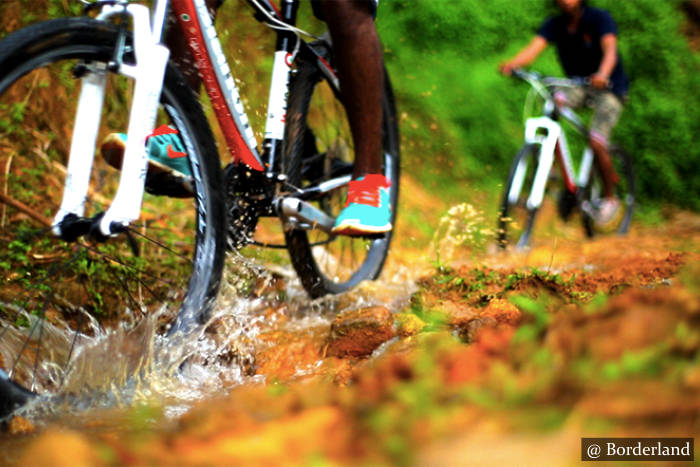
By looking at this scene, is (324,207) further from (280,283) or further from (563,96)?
(563,96)

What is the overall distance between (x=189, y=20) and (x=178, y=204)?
2196mm

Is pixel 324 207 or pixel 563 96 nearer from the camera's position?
pixel 324 207

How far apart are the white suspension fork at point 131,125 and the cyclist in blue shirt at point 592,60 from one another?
367 cm

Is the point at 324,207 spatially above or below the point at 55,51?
below

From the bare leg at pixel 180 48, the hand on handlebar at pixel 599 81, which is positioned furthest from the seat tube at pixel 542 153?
the bare leg at pixel 180 48

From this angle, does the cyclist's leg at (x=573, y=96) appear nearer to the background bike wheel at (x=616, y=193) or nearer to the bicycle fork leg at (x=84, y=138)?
the background bike wheel at (x=616, y=193)

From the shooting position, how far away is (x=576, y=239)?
5.86 m

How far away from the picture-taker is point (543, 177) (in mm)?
4863

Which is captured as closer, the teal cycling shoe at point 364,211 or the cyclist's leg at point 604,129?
the teal cycling shoe at point 364,211

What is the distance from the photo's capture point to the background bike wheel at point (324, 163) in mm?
2803

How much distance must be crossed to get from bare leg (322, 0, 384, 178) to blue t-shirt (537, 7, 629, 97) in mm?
3290

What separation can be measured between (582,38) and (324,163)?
3.29 m

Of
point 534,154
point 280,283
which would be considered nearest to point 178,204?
point 280,283

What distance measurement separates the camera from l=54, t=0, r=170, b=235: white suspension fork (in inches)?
74.4
